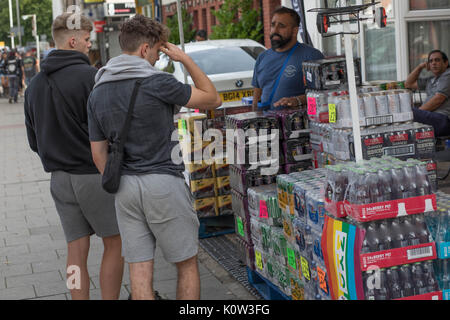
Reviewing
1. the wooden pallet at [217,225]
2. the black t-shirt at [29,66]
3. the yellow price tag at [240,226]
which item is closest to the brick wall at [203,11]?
the black t-shirt at [29,66]

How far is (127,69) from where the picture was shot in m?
4.07

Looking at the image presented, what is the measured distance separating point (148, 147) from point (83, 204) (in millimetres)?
943

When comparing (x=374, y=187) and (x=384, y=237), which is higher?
(x=374, y=187)

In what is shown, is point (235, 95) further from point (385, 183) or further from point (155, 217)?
point (385, 183)

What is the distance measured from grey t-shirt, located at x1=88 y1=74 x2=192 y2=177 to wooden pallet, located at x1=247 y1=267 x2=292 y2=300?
1.46 meters

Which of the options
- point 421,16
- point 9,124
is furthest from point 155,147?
point 9,124

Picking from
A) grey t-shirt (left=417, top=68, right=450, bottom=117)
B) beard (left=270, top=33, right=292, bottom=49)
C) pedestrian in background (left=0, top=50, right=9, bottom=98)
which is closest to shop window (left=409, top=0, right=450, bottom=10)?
grey t-shirt (left=417, top=68, right=450, bottom=117)

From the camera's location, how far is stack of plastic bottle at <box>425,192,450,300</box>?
386cm

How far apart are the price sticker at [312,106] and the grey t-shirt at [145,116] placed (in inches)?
54.9

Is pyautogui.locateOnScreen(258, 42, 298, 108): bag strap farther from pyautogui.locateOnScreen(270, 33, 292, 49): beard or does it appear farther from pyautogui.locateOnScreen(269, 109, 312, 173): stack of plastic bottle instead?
pyautogui.locateOnScreen(269, 109, 312, 173): stack of plastic bottle

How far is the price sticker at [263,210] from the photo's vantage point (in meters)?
5.22

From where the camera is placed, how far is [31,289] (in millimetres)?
6152

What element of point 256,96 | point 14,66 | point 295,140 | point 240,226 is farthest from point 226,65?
point 14,66

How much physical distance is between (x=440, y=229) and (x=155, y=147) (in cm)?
162
